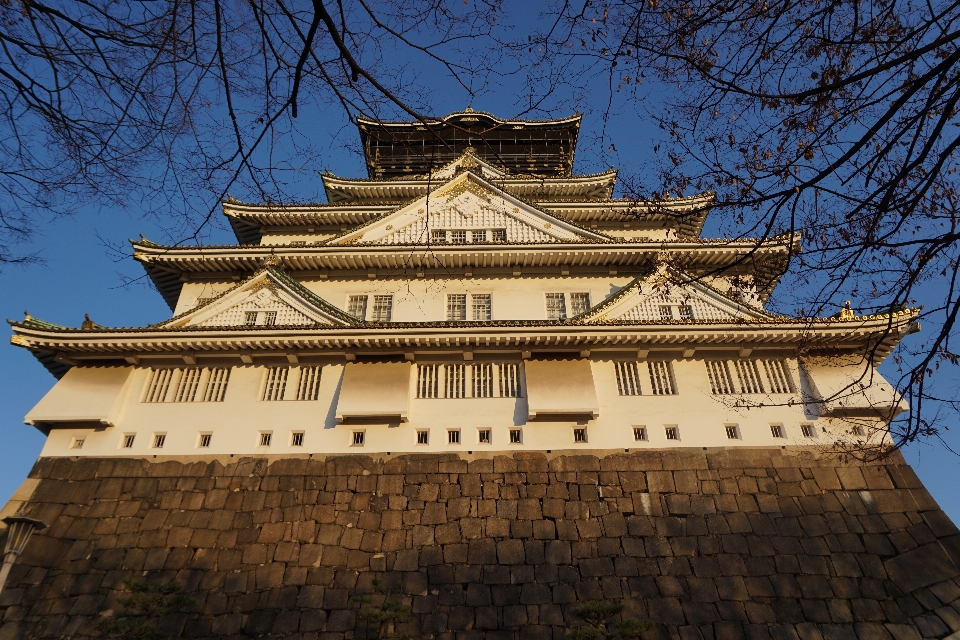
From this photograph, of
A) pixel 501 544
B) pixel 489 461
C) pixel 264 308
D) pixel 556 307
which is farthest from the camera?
pixel 556 307

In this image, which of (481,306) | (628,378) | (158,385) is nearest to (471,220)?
(481,306)

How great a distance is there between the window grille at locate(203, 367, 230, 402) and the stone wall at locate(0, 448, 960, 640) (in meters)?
1.59

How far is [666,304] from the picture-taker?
15000mm

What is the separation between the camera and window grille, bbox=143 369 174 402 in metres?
13.9

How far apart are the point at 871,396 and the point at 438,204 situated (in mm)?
12412

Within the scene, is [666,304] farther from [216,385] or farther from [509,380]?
[216,385]

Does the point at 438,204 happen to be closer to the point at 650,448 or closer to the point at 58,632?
the point at 650,448

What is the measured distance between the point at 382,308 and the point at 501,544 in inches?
292

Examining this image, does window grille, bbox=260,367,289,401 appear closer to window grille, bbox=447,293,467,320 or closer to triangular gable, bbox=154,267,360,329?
triangular gable, bbox=154,267,360,329

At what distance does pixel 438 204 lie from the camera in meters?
18.5

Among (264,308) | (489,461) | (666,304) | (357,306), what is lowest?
(489,461)

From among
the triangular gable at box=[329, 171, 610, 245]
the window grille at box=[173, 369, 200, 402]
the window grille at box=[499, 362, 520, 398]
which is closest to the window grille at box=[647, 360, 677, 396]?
the window grille at box=[499, 362, 520, 398]

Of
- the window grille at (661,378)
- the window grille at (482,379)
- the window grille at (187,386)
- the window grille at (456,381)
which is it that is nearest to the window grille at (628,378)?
the window grille at (661,378)

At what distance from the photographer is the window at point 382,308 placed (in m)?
16.2
